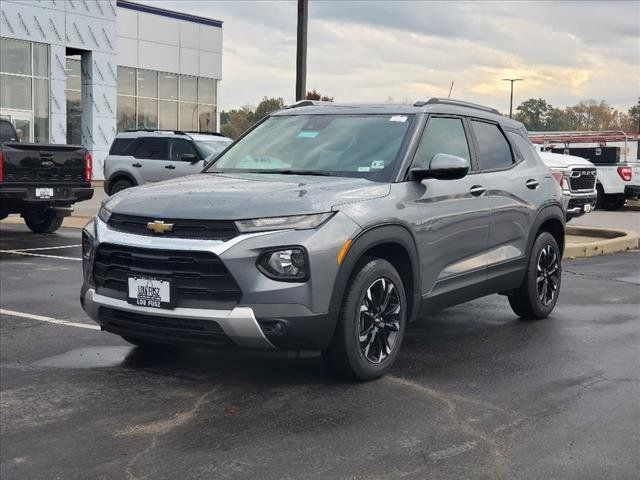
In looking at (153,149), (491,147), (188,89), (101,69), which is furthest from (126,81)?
(491,147)

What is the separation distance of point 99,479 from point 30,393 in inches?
60.4

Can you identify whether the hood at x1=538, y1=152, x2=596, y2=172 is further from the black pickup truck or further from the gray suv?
the gray suv

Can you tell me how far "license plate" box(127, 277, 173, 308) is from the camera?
4.82m

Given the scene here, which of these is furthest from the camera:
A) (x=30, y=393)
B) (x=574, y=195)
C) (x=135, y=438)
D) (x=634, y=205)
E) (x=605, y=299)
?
(x=634, y=205)

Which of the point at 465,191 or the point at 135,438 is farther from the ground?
the point at 465,191

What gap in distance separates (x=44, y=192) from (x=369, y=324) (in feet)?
32.4

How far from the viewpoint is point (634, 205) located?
26.0 metres

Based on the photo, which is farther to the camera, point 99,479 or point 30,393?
point 30,393

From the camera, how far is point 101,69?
39.1 metres

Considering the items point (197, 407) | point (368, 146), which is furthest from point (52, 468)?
point (368, 146)

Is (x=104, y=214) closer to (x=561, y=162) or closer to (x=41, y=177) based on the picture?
(x=41, y=177)

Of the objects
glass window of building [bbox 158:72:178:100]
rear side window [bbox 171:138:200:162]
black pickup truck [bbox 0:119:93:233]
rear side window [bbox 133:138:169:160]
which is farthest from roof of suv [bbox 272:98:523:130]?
glass window of building [bbox 158:72:178:100]

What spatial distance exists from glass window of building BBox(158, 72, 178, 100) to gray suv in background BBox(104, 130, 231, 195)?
82.0ft

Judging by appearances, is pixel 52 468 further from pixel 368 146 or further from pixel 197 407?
pixel 368 146
